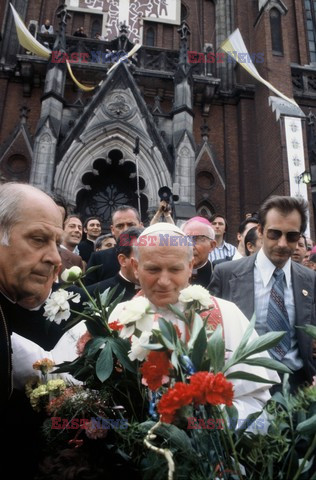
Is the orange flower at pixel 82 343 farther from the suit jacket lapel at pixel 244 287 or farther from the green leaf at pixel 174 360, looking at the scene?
the suit jacket lapel at pixel 244 287

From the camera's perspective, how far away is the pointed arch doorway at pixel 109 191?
12.9 metres

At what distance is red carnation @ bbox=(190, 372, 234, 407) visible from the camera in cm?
103

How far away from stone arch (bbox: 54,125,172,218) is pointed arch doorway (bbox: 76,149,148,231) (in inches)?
14.5

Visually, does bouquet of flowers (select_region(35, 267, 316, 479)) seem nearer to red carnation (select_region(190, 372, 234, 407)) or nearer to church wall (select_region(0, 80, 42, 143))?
red carnation (select_region(190, 372, 234, 407))

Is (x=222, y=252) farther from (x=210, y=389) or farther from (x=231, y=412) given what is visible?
(x=210, y=389)

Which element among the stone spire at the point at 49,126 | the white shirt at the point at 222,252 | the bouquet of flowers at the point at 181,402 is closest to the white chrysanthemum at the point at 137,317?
the bouquet of flowers at the point at 181,402

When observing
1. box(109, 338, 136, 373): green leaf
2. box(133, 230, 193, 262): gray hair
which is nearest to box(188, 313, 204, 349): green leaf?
box(109, 338, 136, 373): green leaf

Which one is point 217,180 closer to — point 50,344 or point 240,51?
point 240,51

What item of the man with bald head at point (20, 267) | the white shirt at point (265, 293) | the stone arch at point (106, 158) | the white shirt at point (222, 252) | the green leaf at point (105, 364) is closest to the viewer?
the green leaf at point (105, 364)

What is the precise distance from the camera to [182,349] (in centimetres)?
121

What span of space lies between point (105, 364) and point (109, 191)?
40.8ft

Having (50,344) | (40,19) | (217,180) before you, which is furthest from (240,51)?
(50,344)

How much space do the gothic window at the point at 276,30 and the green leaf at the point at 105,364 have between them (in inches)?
591

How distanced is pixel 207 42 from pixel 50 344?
16384 mm
